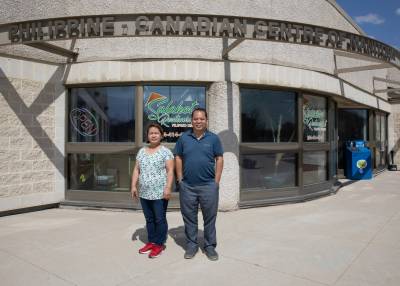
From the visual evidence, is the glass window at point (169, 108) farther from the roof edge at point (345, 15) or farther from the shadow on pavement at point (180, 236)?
the roof edge at point (345, 15)

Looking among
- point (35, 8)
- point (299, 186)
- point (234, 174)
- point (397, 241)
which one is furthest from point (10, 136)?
point (397, 241)

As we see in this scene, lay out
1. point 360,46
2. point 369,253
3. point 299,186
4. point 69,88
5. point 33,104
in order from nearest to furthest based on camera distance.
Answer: point 369,253, point 360,46, point 33,104, point 69,88, point 299,186

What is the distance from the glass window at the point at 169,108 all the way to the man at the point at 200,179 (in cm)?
227

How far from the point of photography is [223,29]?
16.0 feet

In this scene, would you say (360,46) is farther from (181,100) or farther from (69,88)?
(69,88)

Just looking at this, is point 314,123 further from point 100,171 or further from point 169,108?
point 100,171

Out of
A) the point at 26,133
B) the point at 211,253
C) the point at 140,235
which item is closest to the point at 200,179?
the point at 211,253

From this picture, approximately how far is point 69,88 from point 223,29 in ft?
11.3

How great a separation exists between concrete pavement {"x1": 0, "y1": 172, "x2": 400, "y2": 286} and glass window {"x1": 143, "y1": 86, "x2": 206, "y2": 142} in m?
1.58

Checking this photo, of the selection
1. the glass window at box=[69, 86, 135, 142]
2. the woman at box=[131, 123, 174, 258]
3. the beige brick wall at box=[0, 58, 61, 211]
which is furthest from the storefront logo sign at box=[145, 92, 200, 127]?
the woman at box=[131, 123, 174, 258]

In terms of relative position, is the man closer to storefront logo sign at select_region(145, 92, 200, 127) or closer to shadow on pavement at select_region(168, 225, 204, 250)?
shadow on pavement at select_region(168, 225, 204, 250)

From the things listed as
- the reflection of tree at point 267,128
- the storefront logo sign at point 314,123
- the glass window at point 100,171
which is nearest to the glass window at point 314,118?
the storefront logo sign at point 314,123

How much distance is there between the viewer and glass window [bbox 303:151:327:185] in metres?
7.21

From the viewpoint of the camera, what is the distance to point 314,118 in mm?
7457
